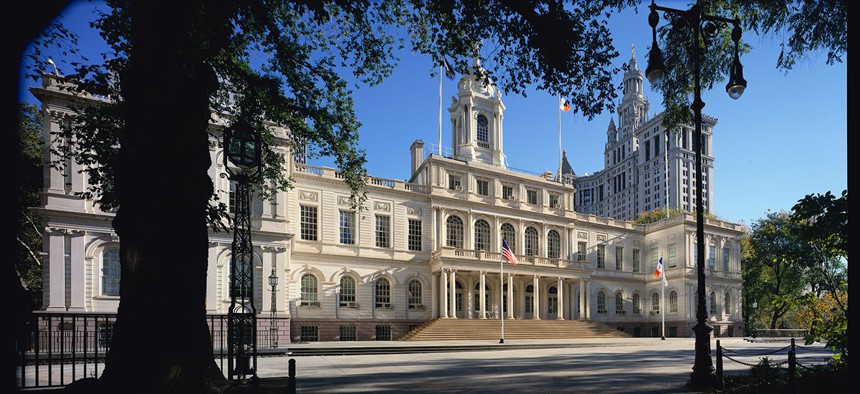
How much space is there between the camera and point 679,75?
12352 mm

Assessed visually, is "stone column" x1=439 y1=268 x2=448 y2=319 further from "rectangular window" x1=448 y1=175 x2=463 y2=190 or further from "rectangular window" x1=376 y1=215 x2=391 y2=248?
"rectangular window" x1=448 y1=175 x2=463 y2=190

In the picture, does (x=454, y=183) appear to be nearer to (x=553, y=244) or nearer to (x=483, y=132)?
(x=483, y=132)

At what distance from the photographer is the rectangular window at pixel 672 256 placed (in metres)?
47.5

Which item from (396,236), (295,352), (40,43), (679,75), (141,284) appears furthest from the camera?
(396,236)

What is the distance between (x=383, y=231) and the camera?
3741 cm

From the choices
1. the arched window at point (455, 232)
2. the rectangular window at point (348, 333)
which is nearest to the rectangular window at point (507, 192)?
the arched window at point (455, 232)

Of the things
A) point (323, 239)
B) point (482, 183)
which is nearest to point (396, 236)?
point (323, 239)

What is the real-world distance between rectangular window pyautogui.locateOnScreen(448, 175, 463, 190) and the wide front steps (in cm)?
1025

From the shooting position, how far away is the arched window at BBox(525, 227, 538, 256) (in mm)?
42606

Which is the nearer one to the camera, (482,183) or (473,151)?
(482,183)

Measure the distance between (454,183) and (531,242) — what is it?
28.3ft

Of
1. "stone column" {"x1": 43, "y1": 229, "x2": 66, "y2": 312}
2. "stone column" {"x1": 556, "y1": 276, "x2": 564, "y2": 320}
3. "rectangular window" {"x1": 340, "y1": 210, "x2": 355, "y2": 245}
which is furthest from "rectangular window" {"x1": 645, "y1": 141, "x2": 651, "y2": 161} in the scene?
"stone column" {"x1": 43, "y1": 229, "x2": 66, "y2": 312}

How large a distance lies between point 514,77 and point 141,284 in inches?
305

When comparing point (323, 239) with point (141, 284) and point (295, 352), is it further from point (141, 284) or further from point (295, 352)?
point (141, 284)
